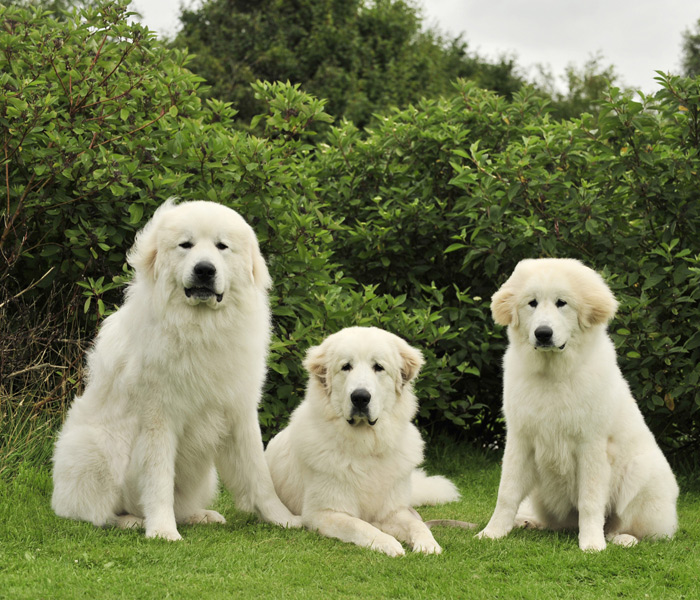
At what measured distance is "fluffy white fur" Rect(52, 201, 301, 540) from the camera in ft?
15.8

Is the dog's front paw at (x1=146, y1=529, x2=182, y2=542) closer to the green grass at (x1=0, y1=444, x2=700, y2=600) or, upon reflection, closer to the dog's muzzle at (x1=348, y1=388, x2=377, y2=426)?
the green grass at (x1=0, y1=444, x2=700, y2=600)

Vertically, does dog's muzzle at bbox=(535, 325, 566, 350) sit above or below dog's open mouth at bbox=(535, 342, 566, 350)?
above

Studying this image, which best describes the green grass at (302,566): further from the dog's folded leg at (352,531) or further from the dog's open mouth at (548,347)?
the dog's open mouth at (548,347)

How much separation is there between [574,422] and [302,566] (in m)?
1.75

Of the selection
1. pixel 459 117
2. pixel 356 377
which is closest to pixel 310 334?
pixel 356 377

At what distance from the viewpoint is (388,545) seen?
4.62 meters

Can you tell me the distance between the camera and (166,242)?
190 inches

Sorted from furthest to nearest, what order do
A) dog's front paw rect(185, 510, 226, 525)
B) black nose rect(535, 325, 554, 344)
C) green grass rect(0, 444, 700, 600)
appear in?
dog's front paw rect(185, 510, 226, 525) < black nose rect(535, 325, 554, 344) < green grass rect(0, 444, 700, 600)

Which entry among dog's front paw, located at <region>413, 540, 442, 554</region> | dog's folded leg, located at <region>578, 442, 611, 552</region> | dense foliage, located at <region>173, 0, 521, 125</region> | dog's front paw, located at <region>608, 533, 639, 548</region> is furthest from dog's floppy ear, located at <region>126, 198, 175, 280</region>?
dense foliage, located at <region>173, 0, 521, 125</region>

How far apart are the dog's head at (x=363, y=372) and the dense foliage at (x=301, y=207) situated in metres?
1.57

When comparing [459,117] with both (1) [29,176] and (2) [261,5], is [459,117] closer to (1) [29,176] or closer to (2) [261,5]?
(1) [29,176]

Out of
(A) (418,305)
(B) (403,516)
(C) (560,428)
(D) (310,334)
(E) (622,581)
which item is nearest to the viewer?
(E) (622,581)

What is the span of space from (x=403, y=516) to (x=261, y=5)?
77.4ft

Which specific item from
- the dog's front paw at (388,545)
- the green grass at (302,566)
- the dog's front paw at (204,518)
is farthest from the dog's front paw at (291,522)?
the dog's front paw at (388,545)
